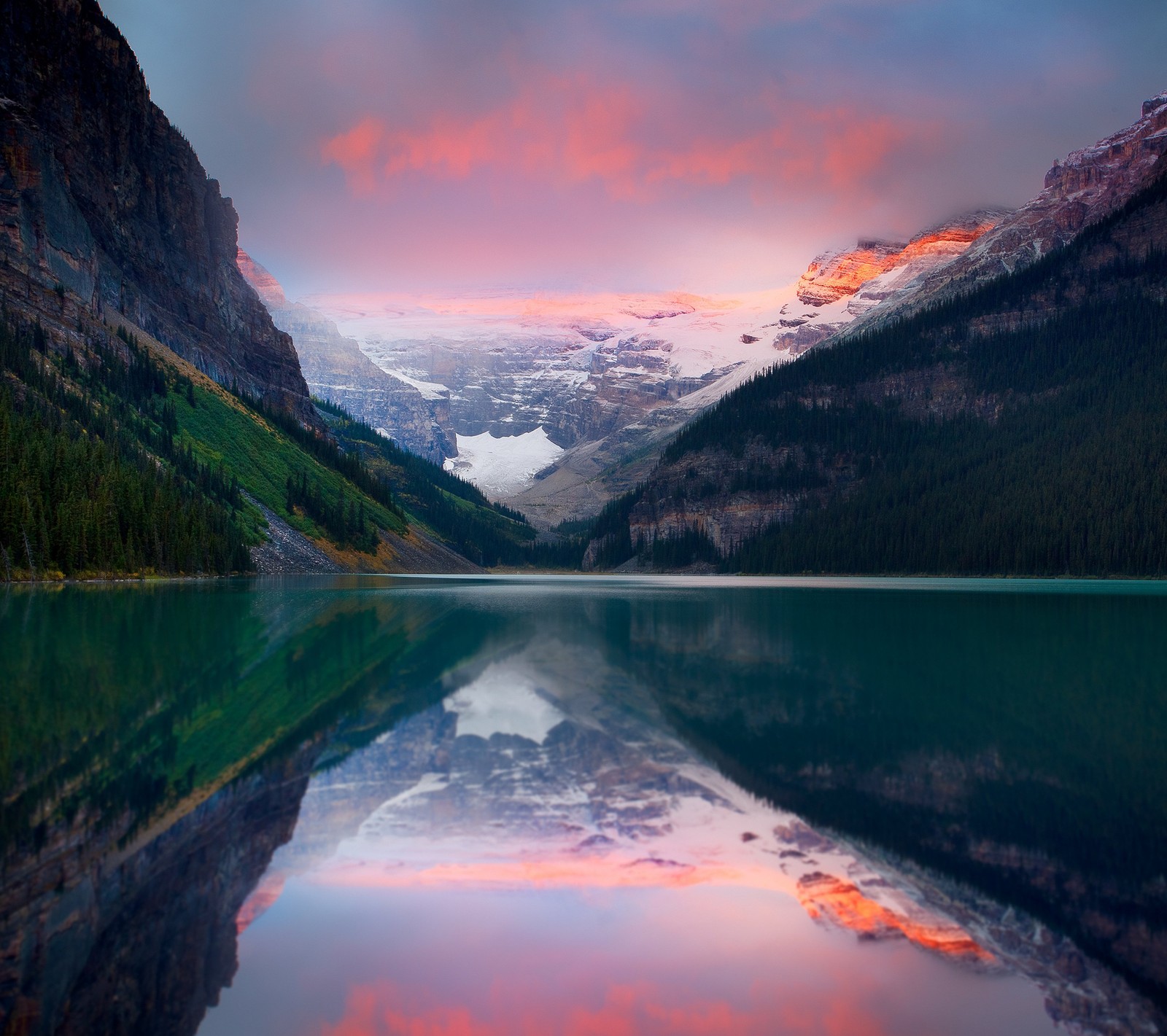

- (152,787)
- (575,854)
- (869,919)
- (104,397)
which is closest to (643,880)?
(575,854)

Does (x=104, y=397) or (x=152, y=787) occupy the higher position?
(x=104, y=397)

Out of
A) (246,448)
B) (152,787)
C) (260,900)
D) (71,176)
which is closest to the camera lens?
(260,900)

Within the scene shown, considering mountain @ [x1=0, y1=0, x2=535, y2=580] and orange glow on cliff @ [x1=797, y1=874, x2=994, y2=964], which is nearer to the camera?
orange glow on cliff @ [x1=797, y1=874, x2=994, y2=964]

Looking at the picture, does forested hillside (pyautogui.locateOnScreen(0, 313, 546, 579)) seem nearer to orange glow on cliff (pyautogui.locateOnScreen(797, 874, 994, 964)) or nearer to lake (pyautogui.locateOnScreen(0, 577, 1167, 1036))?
lake (pyautogui.locateOnScreen(0, 577, 1167, 1036))

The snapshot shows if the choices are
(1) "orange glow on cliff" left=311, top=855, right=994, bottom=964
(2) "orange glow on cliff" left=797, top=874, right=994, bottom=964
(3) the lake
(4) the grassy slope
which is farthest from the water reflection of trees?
(4) the grassy slope

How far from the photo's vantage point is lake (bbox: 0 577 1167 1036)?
28.3 ft

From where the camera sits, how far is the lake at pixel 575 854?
340 inches

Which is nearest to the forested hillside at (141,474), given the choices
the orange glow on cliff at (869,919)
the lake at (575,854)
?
the lake at (575,854)

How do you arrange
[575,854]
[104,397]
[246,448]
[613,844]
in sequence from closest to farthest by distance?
[575,854]
[613,844]
[104,397]
[246,448]

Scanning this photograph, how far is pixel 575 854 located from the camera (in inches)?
489

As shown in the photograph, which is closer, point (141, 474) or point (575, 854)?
point (575, 854)

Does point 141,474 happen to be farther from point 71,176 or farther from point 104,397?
point 71,176

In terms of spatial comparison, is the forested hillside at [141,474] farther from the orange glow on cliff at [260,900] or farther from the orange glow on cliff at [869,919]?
the orange glow on cliff at [869,919]

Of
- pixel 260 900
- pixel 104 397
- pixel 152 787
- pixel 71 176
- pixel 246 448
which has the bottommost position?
pixel 260 900
